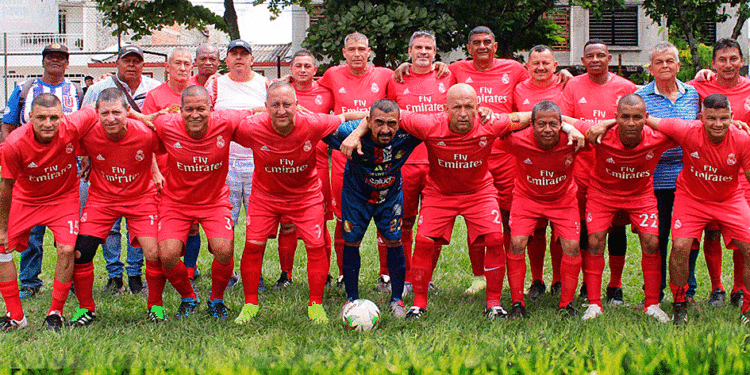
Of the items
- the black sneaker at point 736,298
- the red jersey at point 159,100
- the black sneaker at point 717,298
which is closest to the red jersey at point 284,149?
the red jersey at point 159,100

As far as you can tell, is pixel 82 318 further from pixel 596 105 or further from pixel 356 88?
pixel 596 105

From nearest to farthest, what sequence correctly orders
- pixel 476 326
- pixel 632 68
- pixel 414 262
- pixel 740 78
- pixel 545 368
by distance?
1. pixel 545 368
2. pixel 476 326
3. pixel 414 262
4. pixel 740 78
5. pixel 632 68

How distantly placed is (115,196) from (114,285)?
5.44 feet

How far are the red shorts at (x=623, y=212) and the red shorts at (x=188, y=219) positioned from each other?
3.39 meters

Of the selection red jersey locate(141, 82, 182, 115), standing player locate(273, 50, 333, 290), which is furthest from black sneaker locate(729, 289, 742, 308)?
red jersey locate(141, 82, 182, 115)

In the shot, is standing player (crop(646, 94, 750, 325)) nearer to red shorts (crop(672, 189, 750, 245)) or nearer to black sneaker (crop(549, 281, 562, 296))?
red shorts (crop(672, 189, 750, 245))

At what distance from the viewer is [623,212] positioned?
6203 millimetres

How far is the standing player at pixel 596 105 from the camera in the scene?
6543 mm

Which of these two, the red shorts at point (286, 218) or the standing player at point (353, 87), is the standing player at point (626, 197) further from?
the red shorts at point (286, 218)

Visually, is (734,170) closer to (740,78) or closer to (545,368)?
(740,78)

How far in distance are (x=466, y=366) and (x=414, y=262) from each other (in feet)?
7.65

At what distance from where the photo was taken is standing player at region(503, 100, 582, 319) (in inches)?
236

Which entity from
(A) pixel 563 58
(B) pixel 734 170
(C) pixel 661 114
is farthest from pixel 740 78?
(A) pixel 563 58

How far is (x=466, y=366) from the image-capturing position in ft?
12.7
